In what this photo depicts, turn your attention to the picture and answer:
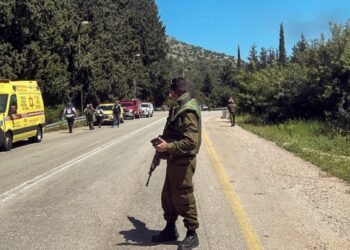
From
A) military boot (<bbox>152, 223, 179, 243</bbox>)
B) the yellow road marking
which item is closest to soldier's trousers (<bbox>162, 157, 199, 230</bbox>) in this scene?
military boot (<bbox>152, 223, 179, 243</bbox>)

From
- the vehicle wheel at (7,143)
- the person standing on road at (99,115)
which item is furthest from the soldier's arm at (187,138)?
the person standing on road at (99,115)

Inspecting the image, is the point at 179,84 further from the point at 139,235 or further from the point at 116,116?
the point at 116,116

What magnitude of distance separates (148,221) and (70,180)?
4468 mm

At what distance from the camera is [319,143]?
2030cm

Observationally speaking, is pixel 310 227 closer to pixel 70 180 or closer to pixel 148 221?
pixel 148 221

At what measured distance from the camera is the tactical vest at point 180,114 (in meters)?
6.07

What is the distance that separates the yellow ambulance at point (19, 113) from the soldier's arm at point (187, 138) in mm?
15264

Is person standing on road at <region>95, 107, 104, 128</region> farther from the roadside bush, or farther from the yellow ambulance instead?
the yellow ambulance

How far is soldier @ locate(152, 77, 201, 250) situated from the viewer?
6.00 meters

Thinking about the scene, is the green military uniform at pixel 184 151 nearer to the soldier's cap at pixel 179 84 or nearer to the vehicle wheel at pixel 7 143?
the soldier's cap at pixel 179 84

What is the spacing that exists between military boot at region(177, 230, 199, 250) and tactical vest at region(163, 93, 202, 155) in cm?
94

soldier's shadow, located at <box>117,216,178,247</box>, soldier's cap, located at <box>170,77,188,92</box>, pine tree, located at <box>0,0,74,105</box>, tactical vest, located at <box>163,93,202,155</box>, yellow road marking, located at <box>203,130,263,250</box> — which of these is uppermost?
pine tree, located at <box>0,0,74,105</box>

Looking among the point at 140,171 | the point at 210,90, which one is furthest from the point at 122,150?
the point at 210,90

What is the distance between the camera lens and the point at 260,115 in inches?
1553
